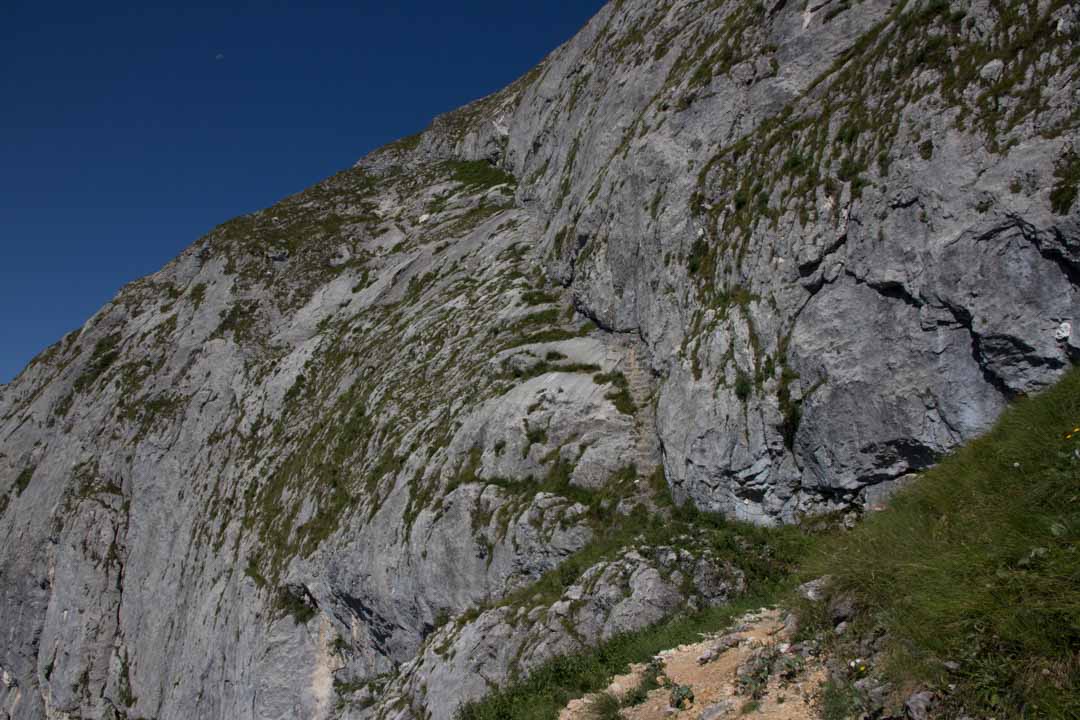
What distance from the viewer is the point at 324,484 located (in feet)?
94.4

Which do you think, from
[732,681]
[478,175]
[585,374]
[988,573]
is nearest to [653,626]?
[732,681]

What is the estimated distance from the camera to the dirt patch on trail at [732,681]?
699 centimetres

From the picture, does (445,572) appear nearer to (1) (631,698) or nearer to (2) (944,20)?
(1) (631,698)

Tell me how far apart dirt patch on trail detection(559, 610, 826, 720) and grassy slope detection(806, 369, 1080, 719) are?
0.92 metres

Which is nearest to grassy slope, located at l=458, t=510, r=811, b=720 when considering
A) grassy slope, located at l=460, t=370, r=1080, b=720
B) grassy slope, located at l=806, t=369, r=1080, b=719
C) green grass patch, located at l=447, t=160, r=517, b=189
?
grassy slope, located at l=460, t=370, r=1080, b=720

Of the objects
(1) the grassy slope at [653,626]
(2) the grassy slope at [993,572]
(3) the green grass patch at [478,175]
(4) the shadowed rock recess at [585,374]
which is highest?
(3) the green grass patch at [478,175]

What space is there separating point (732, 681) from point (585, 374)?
14231 millimetres

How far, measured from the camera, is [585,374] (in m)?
21.7

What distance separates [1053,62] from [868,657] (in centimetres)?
1187

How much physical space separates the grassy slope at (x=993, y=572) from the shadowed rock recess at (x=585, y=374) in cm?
440

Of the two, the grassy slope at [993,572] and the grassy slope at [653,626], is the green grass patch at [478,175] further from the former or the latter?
the grassy slope at [993,572]

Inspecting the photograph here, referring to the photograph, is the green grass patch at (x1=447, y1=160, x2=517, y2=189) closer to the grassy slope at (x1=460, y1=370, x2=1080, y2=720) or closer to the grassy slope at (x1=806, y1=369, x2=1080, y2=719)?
the grassy slope at (x1=460, y1=370, x2=1080, y2=720)

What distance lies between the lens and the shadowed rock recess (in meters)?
13.1

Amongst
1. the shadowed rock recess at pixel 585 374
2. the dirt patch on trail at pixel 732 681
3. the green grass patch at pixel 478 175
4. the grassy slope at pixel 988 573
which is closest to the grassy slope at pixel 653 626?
the grassy slope at pixel 988 573
